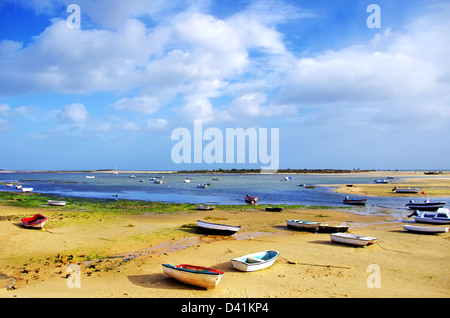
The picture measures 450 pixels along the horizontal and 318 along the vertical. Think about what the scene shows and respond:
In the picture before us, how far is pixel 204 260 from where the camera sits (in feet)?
51.7

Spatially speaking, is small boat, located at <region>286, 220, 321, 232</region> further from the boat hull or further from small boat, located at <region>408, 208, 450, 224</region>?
small boat, located at <region>408, 208, 450, 224</region>

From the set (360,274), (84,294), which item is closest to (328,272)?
(360,274)

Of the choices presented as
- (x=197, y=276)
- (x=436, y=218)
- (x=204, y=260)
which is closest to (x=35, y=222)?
(x=204, y=260)

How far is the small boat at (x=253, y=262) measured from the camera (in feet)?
44.7

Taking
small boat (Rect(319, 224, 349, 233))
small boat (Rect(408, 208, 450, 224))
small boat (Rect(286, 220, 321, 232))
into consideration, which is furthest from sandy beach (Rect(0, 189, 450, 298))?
small boat (Rect(408, 208, 450, 224))

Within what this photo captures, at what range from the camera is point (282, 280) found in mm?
12750

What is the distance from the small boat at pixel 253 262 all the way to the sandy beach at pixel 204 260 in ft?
0.97

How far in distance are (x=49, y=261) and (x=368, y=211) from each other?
33093 mm

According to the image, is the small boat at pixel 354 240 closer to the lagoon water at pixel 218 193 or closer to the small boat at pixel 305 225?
the small boat at pixel 305 225

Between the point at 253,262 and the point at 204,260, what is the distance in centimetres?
280

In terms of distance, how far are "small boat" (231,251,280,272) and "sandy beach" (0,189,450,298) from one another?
0.29 m

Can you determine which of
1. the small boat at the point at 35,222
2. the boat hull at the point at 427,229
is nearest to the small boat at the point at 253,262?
the boat hull at the point at 427,229

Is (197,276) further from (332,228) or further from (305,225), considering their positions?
(332,228)
